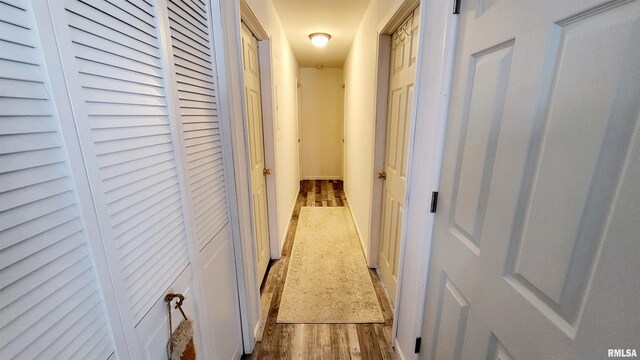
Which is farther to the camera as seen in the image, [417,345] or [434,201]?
[417,345]

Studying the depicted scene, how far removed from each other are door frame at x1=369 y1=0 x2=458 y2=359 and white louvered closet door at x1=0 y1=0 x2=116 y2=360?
1.13 metres

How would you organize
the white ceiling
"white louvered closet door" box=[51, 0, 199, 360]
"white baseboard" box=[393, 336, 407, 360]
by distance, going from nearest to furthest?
"white louvered closet door" box=[51, 0, 199, 360] < "white baseboard" box=[393, 336, 407, 360] < the white ceiling

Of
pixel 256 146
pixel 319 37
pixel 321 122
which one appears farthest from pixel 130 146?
pixel 321 122

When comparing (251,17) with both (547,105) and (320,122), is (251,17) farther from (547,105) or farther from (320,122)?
(320,122)

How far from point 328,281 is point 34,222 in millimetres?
2043

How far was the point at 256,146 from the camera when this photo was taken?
2033 millimetres

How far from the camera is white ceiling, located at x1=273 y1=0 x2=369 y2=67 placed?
233cm

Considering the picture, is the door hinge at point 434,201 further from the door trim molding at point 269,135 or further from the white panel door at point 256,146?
the door trim molding at point 269,135

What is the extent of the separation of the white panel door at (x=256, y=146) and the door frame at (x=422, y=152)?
102 cm

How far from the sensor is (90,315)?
0.52m

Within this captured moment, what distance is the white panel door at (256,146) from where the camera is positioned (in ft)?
5.88

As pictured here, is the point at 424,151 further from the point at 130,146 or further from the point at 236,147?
the point at 130,146

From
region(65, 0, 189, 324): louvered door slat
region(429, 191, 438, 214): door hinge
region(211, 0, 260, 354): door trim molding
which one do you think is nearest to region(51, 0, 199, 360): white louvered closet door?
region(65, 0, 189, 324): louvered door slat

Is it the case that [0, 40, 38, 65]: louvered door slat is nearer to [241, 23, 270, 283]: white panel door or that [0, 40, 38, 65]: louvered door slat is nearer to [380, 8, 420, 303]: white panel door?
[241, 23, 270, 283]: white panel door
